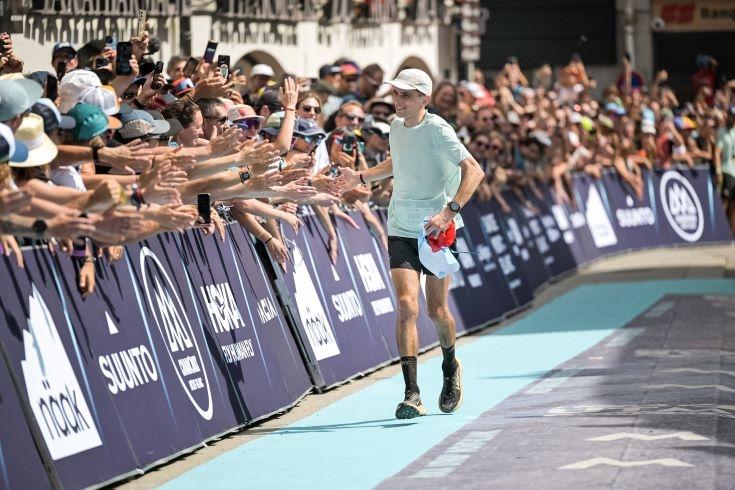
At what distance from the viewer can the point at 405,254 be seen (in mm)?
12711

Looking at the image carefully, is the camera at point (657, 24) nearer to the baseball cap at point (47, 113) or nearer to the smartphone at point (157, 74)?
the smartphone at point (157, 74)

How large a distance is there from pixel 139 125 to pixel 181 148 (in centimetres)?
33

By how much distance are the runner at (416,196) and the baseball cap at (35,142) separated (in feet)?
11.4

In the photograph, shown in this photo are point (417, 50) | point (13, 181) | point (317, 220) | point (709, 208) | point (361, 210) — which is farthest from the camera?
point (417, 50)

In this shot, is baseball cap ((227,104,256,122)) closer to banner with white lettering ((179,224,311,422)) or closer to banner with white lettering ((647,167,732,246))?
banner with white lettering ((179,224,311,422))

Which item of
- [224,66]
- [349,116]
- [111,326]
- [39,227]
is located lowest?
[111,326]

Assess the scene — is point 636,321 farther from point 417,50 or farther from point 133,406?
point 417,50

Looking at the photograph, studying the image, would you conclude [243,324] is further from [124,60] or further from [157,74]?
[157,74]

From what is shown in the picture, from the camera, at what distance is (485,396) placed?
1371cm

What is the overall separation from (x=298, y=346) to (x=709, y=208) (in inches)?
756

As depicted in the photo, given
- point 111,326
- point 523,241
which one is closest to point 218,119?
point 111,326

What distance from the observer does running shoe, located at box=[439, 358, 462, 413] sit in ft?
41.7

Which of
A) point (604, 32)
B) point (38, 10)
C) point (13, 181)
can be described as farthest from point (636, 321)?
point (604, 32)

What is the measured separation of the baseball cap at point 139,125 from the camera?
11.6 m
